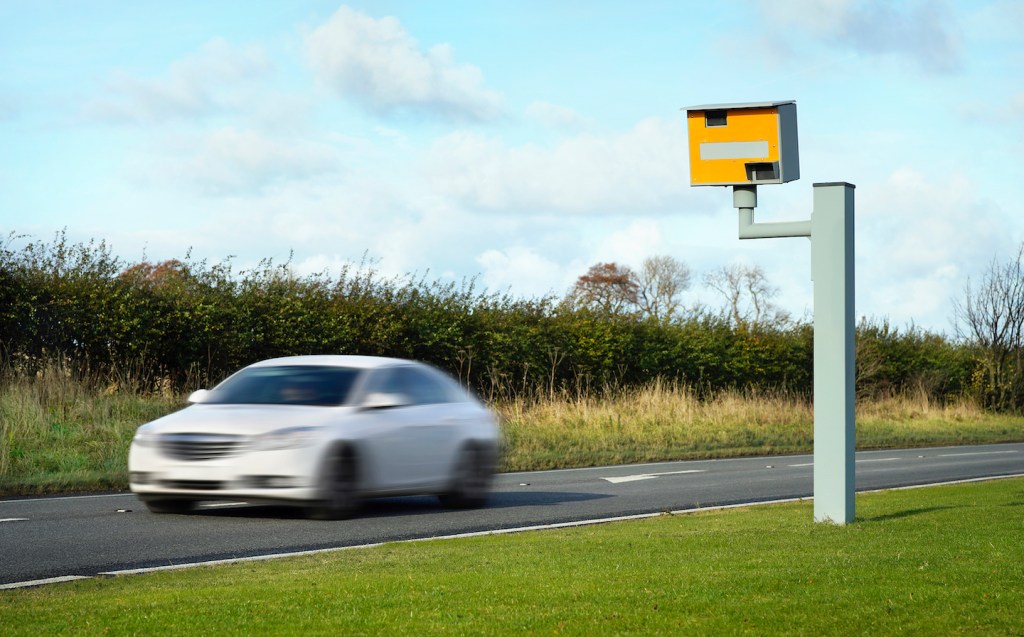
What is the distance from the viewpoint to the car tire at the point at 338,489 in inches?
482

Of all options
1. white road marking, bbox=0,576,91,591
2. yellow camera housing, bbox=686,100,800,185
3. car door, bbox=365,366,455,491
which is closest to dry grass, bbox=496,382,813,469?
car door, bbox=365,366,455,491

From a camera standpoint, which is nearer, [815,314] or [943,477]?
[815,314]

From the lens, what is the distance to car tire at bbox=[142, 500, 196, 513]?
1280 centimetres

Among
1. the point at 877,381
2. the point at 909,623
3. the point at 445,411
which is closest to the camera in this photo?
the point at 909,623

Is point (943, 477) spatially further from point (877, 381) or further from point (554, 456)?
point (877, 381)

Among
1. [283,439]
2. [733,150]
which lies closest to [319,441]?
[283,439]

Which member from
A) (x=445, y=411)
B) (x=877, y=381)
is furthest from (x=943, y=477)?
(x=877, y=381)

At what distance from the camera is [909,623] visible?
20.4 feet

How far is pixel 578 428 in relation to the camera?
26734 millimetres

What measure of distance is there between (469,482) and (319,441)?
2608mm

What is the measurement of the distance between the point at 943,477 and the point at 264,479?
11.9 m

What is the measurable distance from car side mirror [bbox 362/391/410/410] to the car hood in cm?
25

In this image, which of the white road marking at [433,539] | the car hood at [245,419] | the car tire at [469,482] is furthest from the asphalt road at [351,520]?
the car hood at [245,419]

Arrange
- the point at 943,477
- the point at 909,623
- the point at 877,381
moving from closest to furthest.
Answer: the point at 909,623, the point at 943,477, the point at 877,381
